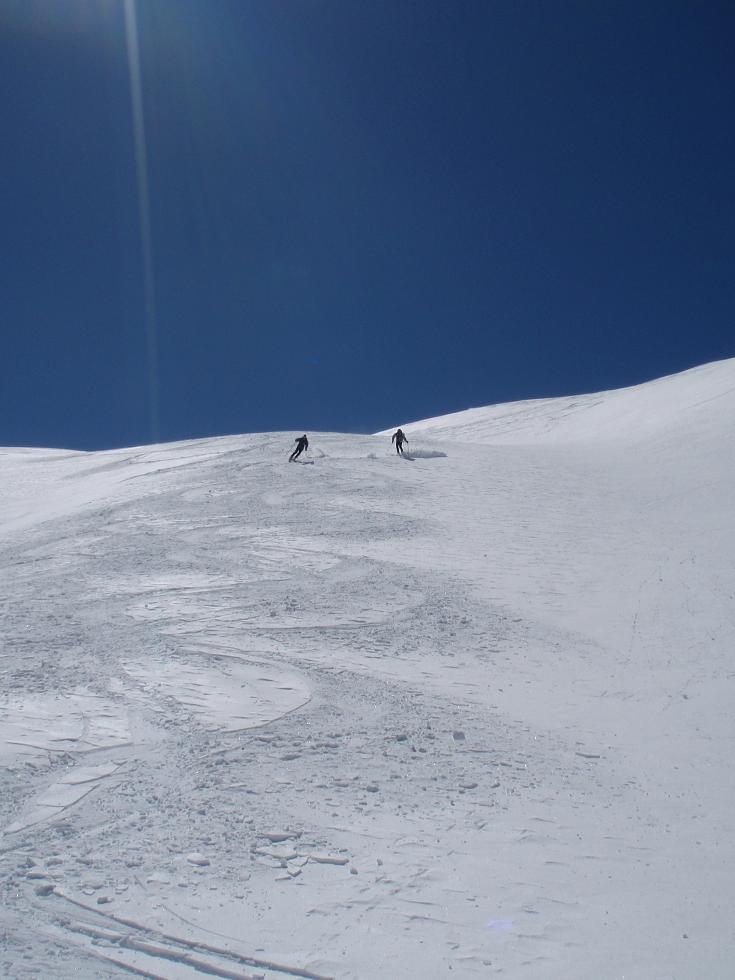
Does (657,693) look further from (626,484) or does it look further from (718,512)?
(626,484)

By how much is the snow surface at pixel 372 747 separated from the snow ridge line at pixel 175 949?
0.02 meters

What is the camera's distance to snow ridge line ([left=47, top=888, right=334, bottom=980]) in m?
4.35

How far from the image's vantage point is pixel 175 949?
4469 millimetres

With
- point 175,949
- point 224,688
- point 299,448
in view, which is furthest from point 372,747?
point 299,448

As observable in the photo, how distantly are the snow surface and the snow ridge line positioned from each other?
16mm

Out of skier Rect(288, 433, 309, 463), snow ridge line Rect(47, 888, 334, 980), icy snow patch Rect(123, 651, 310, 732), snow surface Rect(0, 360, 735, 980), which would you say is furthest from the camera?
skier Rect(288, 433, 309, 463)

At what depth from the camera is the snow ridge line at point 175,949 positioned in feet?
14.3

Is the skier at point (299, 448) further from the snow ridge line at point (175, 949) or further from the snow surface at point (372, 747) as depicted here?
the snow ridge line at point (175, 949)

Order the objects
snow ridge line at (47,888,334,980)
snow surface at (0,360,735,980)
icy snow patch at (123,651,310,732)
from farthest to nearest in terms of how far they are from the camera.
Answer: icy snow patch at (123,651,310,732), snow surface at (0,360,735,980), snow ridge line at (47,888,334,980)

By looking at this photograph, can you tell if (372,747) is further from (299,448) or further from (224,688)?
(299,448)

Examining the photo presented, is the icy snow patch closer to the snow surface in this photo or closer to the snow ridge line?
the snow surface

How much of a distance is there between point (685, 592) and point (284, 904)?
8549 millimetres

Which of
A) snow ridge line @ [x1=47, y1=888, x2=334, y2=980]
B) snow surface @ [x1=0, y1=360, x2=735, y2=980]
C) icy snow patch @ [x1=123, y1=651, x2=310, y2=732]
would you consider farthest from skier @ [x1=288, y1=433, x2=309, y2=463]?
snow ridge line @ [x1=47, y1=888, x2=334, y2=980]

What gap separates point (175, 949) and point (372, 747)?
2.79 m
